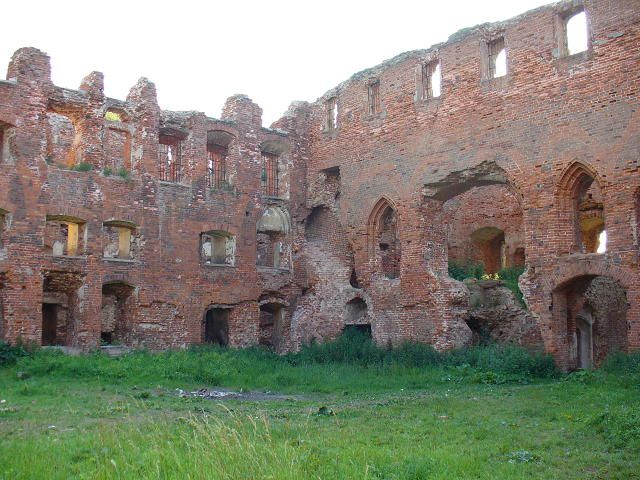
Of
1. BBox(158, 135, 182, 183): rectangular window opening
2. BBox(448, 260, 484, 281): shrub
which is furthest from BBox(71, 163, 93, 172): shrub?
BBox(448, 260, 484, 281): shrub

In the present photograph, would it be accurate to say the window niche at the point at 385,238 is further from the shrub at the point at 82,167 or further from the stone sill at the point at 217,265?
the shrub at the point at 82,167

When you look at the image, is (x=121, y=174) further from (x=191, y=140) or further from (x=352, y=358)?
(x=352, y=358)

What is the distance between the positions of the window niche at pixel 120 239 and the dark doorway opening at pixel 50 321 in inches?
89.3

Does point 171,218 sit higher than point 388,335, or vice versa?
point 171,218

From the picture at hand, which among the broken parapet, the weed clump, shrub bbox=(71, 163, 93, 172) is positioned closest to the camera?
the weed clump

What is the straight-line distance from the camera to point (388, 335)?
2142 cm

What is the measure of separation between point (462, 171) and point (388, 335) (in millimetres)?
5277

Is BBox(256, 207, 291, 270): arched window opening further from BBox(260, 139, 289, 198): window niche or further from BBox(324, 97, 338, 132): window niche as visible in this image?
BBox(324, 97, 338, 132): window niche

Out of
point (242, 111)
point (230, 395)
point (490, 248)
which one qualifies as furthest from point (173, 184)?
point (490, 248)

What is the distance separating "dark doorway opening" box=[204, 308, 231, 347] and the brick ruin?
0.29ft

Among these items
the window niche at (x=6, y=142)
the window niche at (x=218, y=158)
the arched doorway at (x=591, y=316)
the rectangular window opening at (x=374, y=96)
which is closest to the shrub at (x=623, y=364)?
the arched doorway at (x=591, y=316)

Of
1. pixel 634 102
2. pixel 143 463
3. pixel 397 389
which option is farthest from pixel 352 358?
pixel 143 463

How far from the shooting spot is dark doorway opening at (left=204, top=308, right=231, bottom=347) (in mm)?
22781

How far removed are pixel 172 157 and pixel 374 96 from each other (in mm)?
6818
